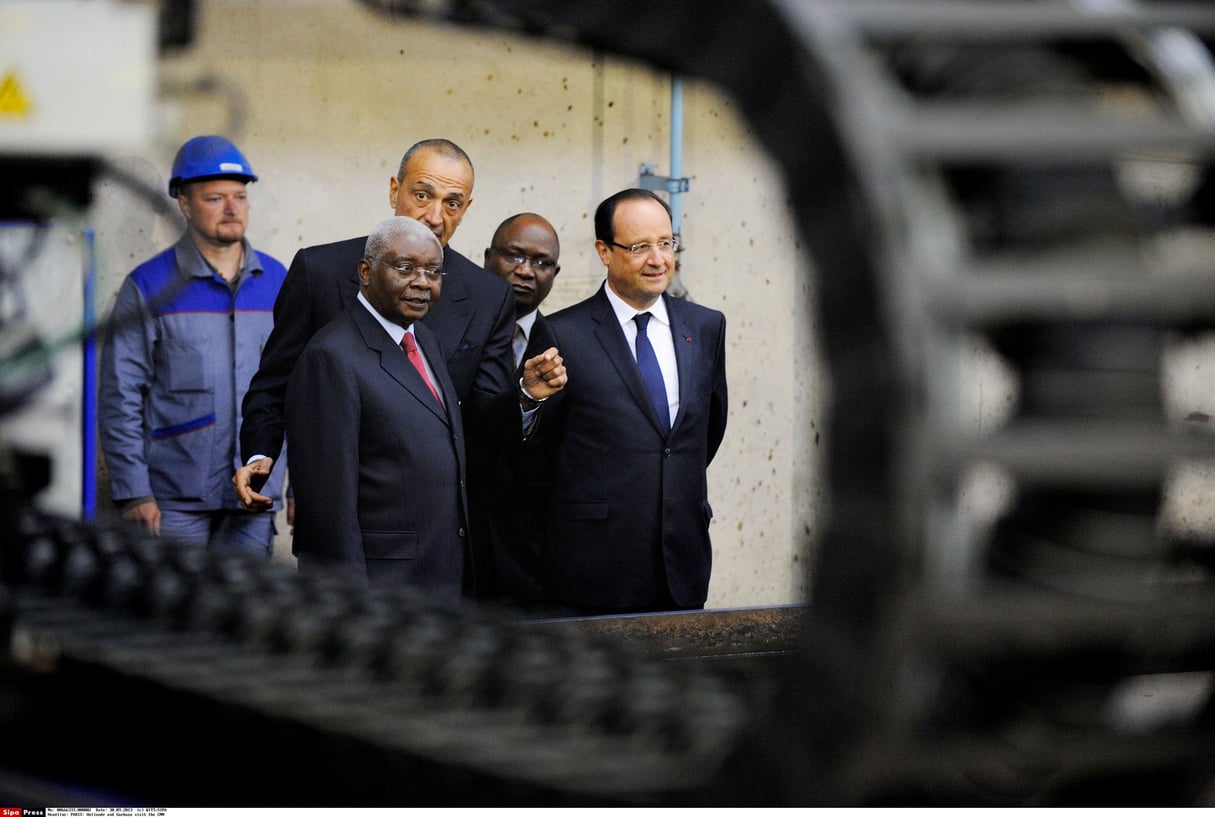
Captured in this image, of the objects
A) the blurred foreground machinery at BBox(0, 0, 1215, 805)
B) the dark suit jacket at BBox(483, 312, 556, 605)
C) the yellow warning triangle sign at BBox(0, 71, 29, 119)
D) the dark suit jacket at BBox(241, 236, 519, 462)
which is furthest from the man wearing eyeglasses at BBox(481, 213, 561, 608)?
the blurred foreground machinery at BBox(0, 0, 1215, 805)

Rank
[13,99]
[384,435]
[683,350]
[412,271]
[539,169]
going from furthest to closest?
[539,169] → [683,350] → [412,271] → [384,435] → [13,99]

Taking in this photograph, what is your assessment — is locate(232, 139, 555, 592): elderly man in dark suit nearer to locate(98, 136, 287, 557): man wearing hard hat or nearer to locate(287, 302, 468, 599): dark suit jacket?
locate(287, 302, 468, 599): dark suit jacket

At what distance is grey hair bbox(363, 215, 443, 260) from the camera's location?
2807mm

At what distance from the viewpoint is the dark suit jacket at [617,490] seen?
302 centimetres

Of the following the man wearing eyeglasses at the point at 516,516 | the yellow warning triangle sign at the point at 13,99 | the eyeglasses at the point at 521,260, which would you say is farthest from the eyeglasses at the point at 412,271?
the yellow warning triangle sign at the point at 13,99

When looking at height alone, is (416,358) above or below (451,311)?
below

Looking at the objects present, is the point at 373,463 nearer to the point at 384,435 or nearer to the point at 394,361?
the point at 384,435

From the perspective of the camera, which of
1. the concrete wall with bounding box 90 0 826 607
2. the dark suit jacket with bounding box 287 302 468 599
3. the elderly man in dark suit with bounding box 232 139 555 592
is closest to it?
the dark suit jacket with bounding box 287 302 468 599

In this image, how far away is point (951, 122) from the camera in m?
0.75

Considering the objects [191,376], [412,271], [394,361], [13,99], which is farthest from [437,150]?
[13,99]

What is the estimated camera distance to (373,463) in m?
2.67

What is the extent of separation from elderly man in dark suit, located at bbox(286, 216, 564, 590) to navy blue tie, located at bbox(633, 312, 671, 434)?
0.36 metres

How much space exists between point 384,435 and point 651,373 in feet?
2.30

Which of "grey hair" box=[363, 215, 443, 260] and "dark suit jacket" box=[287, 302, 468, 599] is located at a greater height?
"grey hair" box=[363, 215, 443, 260]
